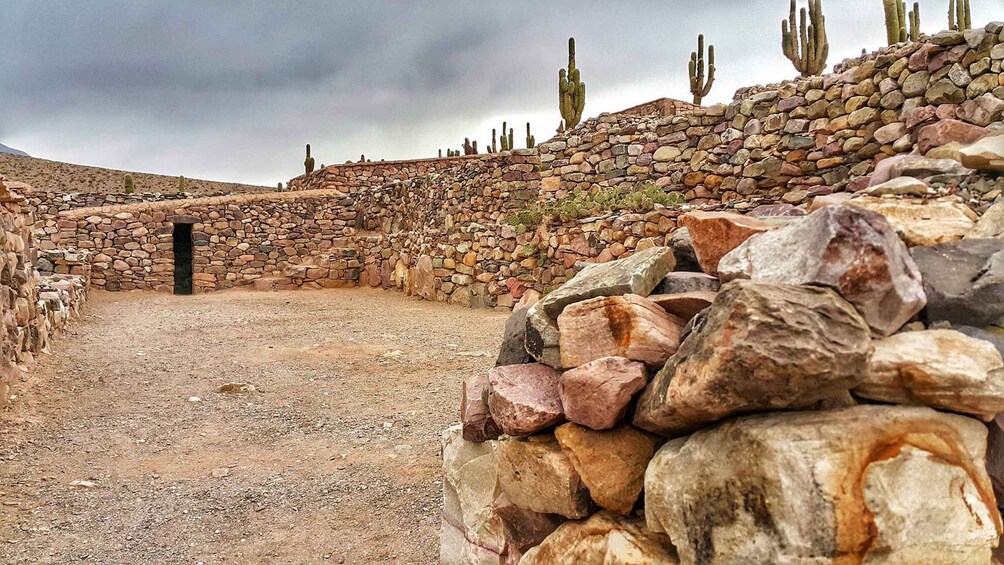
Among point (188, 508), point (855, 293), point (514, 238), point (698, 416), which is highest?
point (514, 238)

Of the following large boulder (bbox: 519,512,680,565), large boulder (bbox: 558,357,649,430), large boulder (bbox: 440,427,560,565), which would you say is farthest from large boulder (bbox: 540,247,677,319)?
large boulder (bbox: 519,512,680,565)

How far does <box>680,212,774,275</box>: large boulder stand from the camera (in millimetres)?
2195

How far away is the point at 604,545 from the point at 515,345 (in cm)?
95

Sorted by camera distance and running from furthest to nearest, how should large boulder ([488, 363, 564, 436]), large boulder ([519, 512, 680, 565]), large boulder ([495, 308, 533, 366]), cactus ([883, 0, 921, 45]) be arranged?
cactus ([883, 0, 921, 45]) < large boulder ([495, 308, 533, 366]) < large boulder ([488, 363, 564, 436]) < large boulder ([519, 512, 680, 565])

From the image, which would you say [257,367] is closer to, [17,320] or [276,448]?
[17,320]

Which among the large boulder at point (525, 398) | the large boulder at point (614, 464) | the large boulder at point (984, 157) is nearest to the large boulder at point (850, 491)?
the large boulder at point (614, 464)

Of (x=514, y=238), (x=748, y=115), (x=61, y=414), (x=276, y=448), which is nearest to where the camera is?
(x=276, y=448)

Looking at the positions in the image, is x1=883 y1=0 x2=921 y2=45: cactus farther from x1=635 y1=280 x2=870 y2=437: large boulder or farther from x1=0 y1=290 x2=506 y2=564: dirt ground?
x1=635 y1=280 x2=870 y2=437: large boulder

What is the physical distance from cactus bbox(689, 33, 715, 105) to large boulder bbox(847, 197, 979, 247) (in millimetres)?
15390

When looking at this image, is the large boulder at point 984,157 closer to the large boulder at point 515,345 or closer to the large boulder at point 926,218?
the large boulder at point 926,218

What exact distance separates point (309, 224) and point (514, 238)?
8.09 m

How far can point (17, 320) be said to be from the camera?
5520 mm

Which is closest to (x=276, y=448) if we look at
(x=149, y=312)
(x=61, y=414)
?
(x=61, y=414)

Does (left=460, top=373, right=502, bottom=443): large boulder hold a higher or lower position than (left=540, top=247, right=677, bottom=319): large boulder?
lower
